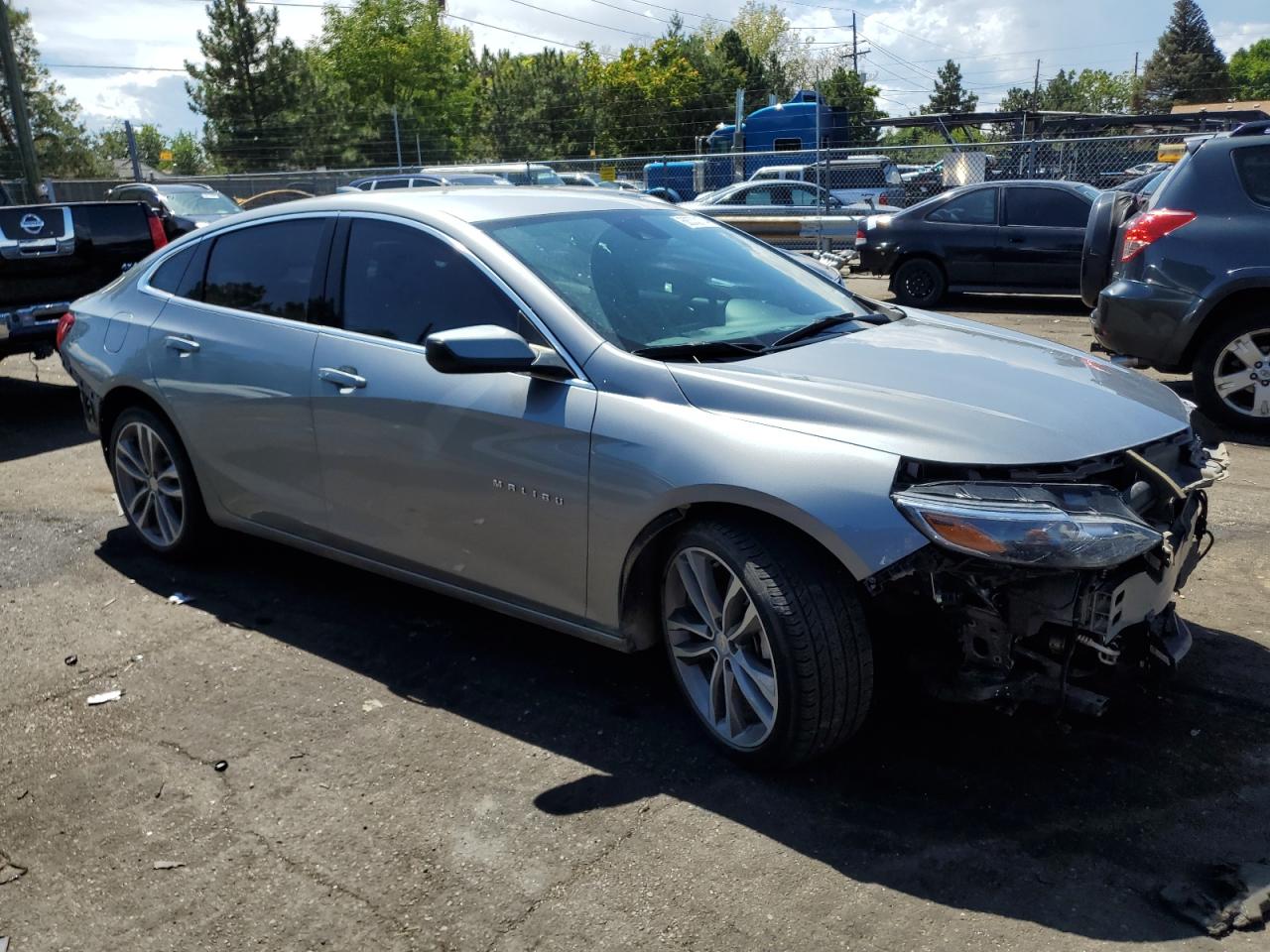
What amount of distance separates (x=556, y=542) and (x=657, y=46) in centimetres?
6626

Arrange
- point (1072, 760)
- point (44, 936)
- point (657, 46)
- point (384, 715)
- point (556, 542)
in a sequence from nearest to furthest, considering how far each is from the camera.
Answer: point (44, 936) → point (1072, 760) → point (556, 542) → point (384, 715) → point (657, 46)

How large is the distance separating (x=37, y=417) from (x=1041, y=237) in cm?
1055

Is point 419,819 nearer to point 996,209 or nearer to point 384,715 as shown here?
point 384,715

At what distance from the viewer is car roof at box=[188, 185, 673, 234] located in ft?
13.4

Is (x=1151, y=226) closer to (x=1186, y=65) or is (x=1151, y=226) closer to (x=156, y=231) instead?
(x=156, y=231)

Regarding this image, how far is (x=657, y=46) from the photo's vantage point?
64.8m

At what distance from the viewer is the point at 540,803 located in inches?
126

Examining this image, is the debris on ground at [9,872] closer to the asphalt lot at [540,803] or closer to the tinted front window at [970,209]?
the asphalt lot at [540,803]

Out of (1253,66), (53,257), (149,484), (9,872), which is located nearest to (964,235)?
(53,257)

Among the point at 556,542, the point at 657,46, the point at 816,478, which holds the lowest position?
the point at 556,542

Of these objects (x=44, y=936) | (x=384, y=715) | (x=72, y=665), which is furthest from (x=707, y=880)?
(x=72, y=665)

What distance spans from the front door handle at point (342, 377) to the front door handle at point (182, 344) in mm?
883

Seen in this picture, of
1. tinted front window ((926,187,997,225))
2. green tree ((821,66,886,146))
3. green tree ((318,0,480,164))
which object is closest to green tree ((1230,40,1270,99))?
green tree ((821,66,886,146))

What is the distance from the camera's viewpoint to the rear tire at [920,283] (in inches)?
540
